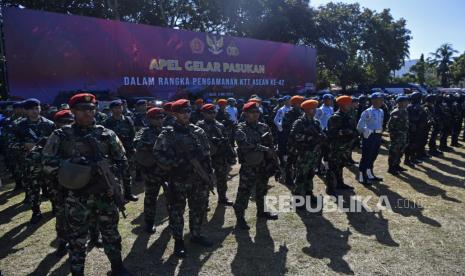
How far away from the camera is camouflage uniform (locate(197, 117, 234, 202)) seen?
20.4 feet

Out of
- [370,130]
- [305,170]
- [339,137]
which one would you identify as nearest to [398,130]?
[370,130]

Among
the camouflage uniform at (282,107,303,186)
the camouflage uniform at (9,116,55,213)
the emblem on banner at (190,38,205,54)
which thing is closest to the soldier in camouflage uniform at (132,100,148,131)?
the camouflage uniform at (9,116,55,213)

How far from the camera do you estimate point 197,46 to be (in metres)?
22.2

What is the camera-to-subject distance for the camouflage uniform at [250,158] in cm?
522

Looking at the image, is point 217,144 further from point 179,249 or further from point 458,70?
point 458,70

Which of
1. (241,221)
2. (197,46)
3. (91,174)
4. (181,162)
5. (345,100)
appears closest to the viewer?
(91,174)

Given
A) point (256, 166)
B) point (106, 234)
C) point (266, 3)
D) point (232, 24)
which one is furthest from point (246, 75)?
point (106, 234)

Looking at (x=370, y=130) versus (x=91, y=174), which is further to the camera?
(x=370, y=130)

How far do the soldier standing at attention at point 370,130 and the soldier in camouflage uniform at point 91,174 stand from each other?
5.80 metres

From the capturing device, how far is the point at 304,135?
600 cm

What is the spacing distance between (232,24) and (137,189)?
97.8 ft

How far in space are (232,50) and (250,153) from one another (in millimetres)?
20295

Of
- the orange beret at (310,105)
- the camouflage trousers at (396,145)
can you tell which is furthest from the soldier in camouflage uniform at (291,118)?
the camouflage trousers at (396,145)

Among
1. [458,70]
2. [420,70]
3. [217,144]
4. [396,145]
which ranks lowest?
[396,145]
